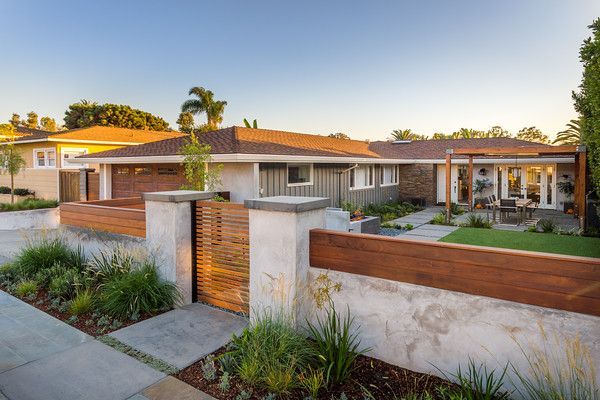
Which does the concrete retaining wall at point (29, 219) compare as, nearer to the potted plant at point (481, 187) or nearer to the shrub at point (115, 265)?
the shrub at point (115, 265)

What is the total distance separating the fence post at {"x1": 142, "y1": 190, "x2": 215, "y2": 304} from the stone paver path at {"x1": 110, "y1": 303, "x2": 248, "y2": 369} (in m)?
0.50

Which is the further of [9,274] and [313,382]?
[9,274]

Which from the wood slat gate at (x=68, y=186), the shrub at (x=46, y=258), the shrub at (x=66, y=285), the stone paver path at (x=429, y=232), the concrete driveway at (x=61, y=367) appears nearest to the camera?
the concrete driveway at (x=61, y=367)

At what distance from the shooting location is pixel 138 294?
5293 mm

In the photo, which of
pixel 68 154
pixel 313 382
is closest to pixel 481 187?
pixel 313 382

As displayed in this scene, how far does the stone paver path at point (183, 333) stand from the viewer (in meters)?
4.16

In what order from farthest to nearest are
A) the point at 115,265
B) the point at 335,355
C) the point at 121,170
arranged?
the point at 121,170
the point at 115,265
the point at 335,355

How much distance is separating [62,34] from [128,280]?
49.7ft

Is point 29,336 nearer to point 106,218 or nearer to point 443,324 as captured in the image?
point 106,218

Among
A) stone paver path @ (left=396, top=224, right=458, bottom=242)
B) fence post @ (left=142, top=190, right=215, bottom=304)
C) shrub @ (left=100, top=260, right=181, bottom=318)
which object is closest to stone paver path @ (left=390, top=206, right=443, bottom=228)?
stone paver path @ (left=396, top=224, right=458, bottom=242)

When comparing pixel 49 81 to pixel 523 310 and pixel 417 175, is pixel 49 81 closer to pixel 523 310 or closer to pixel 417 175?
pixel 417 175

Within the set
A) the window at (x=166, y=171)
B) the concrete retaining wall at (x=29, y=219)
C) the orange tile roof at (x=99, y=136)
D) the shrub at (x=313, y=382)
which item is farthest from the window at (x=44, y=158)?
the shrub at (x=313, y=382)

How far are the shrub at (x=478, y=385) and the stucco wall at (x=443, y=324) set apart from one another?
83 millimetres

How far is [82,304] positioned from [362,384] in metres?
4.07
